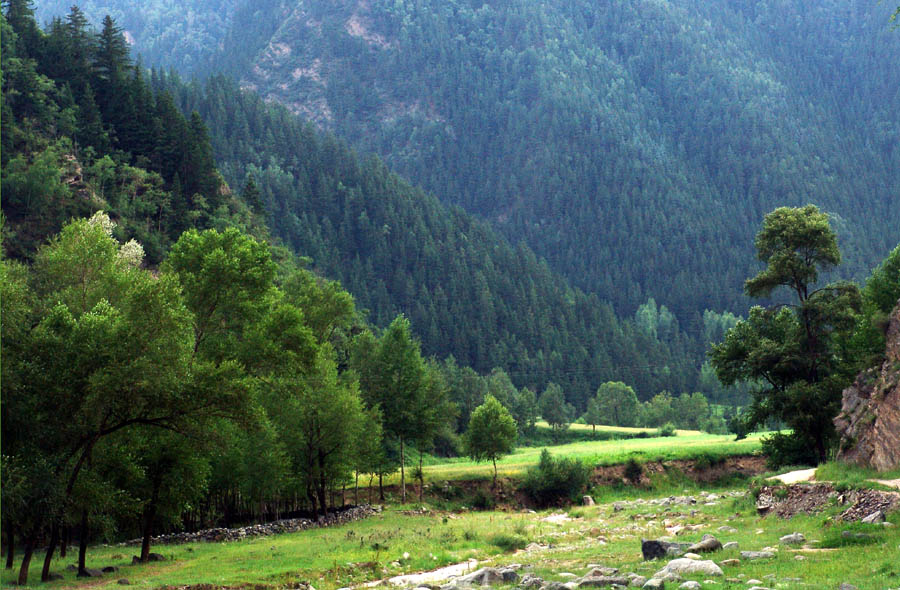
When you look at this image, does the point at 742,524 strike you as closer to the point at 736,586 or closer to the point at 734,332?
the point at 736,586

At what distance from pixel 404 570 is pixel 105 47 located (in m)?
111

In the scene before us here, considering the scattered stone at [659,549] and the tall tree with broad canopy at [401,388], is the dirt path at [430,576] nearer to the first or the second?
the scattered stone at [659,549]

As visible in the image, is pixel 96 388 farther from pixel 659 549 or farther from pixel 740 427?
pixel 740 427

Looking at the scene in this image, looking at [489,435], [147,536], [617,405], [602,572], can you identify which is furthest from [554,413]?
[602,572]

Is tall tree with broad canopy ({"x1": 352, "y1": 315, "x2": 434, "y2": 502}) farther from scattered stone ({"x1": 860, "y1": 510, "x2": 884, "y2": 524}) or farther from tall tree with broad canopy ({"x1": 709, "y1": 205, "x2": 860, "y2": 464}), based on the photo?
scattered stone ({"x1": 860, "y1": 510, "x2": 884, "y2": 524})

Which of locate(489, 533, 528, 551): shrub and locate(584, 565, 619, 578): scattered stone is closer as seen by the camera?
locate(584, 565, 619, 578): scattered stone

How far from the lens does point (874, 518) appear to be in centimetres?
2683

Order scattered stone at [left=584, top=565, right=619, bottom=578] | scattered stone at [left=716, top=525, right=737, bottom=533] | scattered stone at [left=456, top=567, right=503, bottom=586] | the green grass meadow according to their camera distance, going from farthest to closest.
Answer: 1. scattered stone at [left=716, top=525, right=737, bottom=533]
2. scattered stone at [left=456, top=567, right=503, bottom=586]
3. scattered stone at [left=584, top=565, right=619, bottom=578]
4. the green grass meadow

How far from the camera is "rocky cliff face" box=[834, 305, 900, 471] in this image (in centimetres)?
3353

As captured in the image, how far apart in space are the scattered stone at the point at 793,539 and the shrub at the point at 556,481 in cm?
4476

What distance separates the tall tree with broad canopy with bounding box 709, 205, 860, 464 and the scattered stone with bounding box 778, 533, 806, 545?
2460 cm

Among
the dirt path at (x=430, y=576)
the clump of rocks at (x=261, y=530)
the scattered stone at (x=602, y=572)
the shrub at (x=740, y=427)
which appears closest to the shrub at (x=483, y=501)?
the clump of rocks at (x=261, y=530)

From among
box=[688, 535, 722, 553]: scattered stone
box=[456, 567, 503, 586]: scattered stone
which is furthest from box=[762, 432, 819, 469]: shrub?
box=[456, 567, 503, 586]: scattered stone

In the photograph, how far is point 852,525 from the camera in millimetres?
26578
